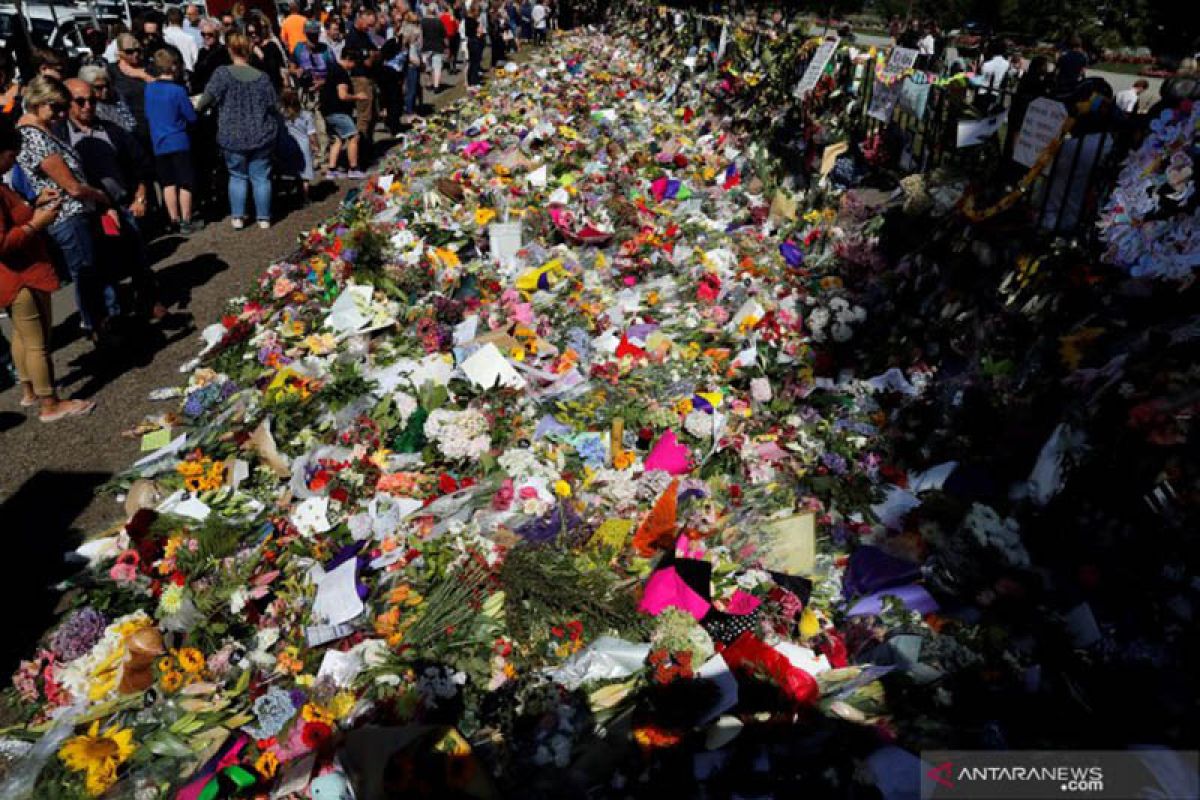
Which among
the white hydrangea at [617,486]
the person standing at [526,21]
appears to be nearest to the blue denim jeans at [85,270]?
the white hydrangea at [617,486]

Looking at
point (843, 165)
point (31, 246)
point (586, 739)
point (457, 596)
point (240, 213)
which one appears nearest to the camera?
point (586, 739)

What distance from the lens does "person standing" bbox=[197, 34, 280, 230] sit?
24.6ft

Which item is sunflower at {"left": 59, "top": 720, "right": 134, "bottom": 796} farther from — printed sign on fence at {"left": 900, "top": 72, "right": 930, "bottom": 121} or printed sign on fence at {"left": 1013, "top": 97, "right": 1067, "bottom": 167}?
printed sign on fence at {"left": 900, "top": 72, "right": 930, "bottom": 121}

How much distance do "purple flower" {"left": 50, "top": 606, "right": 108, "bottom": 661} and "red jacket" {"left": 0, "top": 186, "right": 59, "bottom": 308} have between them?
2.23 m

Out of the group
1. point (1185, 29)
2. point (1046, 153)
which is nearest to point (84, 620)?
point (1046, 153)

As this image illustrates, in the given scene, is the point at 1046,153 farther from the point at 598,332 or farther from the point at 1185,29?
the point at 1185,29

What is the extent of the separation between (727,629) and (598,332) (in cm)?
302

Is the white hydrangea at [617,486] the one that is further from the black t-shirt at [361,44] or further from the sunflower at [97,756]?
the black t-shirt at [361,44]

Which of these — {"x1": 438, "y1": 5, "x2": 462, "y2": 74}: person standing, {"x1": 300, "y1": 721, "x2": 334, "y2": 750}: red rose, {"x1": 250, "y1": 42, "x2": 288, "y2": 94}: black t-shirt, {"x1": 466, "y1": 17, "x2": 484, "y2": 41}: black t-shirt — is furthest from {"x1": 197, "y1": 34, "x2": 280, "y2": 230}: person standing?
{"x1": 466, "y1": 17, "x2": 484, "y2": 41}: black t-shirt

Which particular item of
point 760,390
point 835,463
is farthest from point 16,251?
point 835,463

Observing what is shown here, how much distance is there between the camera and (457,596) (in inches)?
129

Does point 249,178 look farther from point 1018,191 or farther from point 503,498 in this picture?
point 1018,191

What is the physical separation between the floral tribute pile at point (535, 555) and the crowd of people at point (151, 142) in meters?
0.98

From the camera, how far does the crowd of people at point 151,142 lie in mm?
4820
